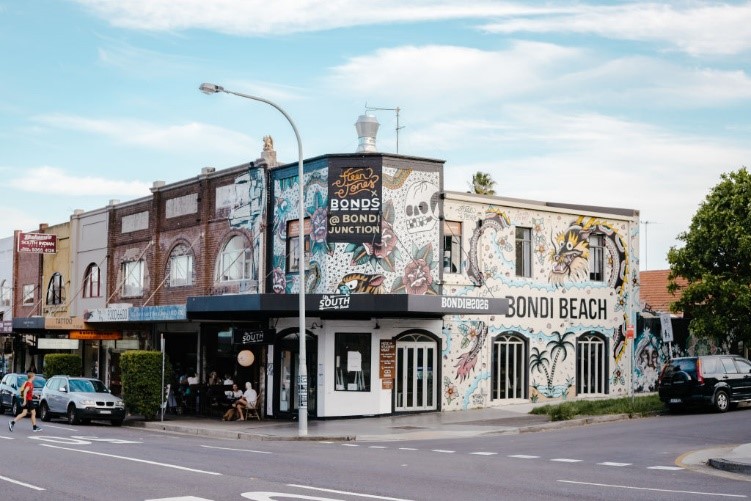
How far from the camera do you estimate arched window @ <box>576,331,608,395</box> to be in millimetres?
33719

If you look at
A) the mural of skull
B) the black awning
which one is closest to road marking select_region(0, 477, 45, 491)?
the black awning

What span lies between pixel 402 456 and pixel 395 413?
424 inches

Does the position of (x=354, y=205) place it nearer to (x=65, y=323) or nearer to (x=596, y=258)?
(x=596, y=258)

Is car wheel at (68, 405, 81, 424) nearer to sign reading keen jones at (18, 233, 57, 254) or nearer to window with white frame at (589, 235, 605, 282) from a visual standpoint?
sign reading keen jones at (18, 233, 57, 254)

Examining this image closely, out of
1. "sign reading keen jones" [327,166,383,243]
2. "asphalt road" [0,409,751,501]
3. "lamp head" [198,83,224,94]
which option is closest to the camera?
"asphalt road" [0,409,751,501]

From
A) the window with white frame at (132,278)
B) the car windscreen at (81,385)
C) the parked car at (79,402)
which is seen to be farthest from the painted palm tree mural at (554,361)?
the window with white frame at (132,278)

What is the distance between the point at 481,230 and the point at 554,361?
18.4 feet

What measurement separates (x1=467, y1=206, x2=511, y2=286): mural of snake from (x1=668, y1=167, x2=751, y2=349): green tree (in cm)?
671

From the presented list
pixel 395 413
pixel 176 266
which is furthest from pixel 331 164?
pixel 176 266

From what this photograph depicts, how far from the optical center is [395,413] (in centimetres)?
2914

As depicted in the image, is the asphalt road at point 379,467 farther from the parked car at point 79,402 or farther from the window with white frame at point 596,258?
the window with white frame at point 596,258

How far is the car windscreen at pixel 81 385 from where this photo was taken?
30.1 meters

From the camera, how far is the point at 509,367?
32000mm

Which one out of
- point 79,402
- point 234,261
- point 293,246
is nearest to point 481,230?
point 293,246
